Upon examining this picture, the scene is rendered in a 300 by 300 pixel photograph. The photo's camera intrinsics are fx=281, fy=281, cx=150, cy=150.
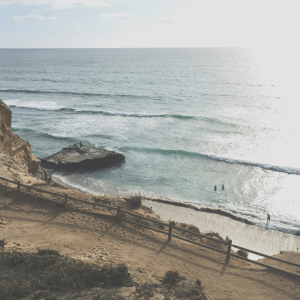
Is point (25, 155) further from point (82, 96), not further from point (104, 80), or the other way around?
point (104, 80)

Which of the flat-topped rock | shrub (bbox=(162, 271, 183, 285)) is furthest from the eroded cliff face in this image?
shrub (bbox=(162, 271, 183, 285))

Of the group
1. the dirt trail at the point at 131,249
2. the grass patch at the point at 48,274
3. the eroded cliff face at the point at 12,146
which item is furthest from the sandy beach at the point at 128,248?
the eroded cliff face at the point at 12,146

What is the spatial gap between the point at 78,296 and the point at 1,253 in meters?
3.35

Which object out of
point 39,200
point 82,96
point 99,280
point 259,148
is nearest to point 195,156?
point 259,148

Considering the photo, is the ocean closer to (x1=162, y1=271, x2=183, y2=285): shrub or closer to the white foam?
the white foam

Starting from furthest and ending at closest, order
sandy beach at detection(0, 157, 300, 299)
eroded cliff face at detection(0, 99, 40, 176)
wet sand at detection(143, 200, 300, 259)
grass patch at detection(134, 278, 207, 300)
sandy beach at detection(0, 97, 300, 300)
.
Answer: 1. eroded cliff face at detection(0, 99, 40, 176)
2. wet sand at detection(143, 200, 300, 259)
3. sandy beach at detection(0, 157, 300, 299)
4. sandy beach at detection(0, 97, 300, 300)
5. grass patch at detection(134, 278, 207, 300)

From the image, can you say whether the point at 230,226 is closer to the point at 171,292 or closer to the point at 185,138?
the point at 171,292

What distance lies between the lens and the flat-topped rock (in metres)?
26.2

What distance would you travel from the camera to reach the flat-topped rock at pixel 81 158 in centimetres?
2617

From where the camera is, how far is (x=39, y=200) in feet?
45.1

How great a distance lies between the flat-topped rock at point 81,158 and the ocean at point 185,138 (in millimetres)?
859

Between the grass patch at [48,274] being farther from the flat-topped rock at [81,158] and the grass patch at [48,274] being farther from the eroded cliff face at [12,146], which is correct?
the flat-topped rock at [81,158]

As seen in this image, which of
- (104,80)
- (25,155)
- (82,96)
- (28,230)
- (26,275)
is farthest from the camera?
(104,80)

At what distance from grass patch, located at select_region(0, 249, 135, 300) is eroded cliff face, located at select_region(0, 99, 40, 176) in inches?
426
